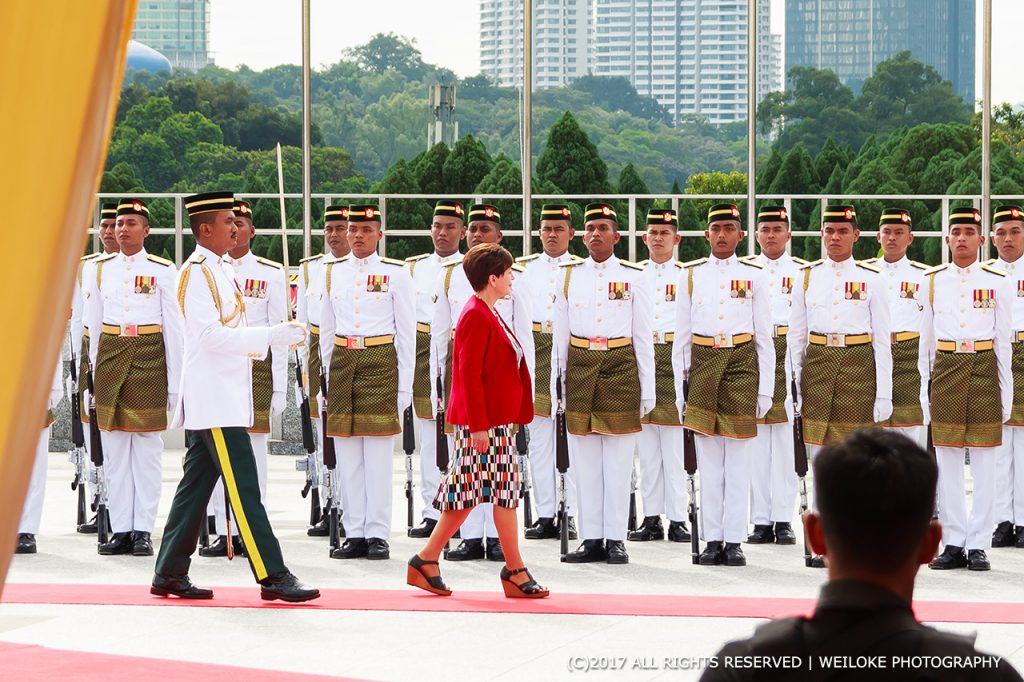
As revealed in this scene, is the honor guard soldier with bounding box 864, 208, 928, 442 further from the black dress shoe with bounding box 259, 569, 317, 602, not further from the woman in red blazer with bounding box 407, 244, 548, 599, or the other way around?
the black dress shoe with bounding box 259, 569, 317, 602

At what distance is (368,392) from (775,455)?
84.5 inches

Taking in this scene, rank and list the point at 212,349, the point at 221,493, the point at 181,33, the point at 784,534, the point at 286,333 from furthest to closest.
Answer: the point at 181,33
the point at 784,534
the point at 221,493
the point at 212,349
the point at 286,333

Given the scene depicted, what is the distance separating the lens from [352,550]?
735cm

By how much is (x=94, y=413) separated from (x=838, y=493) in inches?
264

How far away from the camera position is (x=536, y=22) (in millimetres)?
21297

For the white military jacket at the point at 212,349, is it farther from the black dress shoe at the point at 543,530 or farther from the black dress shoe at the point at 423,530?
the black dress shoe at the point at 543,530

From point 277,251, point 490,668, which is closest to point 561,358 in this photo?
point 490,668

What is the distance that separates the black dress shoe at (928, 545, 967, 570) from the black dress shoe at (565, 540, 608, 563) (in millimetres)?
1445

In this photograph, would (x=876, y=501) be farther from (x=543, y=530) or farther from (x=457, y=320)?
(x=543, y=530)

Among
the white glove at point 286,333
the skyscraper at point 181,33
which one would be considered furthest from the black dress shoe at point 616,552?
the skyscraper at point 181,33

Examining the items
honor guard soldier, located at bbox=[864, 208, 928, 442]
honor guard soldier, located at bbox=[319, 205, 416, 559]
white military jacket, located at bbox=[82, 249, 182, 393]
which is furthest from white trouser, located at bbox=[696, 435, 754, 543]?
white military jacket, located at bbox=[82, 249, 182, 393]

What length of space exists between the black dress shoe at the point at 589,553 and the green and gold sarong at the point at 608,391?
506 millimetres

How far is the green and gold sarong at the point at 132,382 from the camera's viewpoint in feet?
25.0

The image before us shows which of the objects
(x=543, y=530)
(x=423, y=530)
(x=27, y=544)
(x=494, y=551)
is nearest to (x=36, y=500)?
(x=27, y=544)
